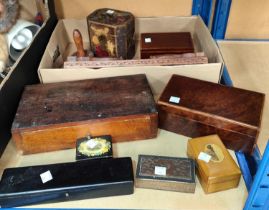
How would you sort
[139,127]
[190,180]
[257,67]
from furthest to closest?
[257,67]
[139,127]
[190,180]

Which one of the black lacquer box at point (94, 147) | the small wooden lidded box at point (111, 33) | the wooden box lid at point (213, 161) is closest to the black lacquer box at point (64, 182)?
the black lacquer box at point (94, 147)

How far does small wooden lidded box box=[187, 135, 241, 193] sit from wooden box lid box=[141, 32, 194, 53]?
0.40 metres

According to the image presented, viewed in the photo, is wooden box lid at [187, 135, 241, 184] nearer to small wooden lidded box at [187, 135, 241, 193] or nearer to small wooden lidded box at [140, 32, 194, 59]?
small wooden lidded box at [187, 135, 241, 193]

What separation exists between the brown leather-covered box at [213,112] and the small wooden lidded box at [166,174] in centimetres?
12

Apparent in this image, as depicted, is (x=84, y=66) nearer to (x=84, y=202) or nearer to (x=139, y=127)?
(x=139, y=127)

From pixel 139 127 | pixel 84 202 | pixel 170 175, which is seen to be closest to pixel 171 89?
pixel 139 127

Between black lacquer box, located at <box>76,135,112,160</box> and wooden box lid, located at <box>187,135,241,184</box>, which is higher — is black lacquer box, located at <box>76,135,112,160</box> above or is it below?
below

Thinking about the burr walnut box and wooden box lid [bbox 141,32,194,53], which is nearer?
the burr walnut box

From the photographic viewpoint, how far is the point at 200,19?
1058 millimetres

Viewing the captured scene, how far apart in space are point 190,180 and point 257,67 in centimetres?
58

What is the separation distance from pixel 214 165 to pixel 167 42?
1.73 feet

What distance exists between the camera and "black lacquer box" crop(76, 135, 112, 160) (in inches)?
26.6

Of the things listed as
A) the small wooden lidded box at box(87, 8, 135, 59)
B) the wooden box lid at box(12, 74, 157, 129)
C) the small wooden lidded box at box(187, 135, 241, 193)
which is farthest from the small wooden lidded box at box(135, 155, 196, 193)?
the small wooden lidded box at box(87, 8, 135, 59)

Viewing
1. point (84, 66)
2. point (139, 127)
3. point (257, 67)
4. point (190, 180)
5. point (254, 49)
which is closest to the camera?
point (190, 180)
